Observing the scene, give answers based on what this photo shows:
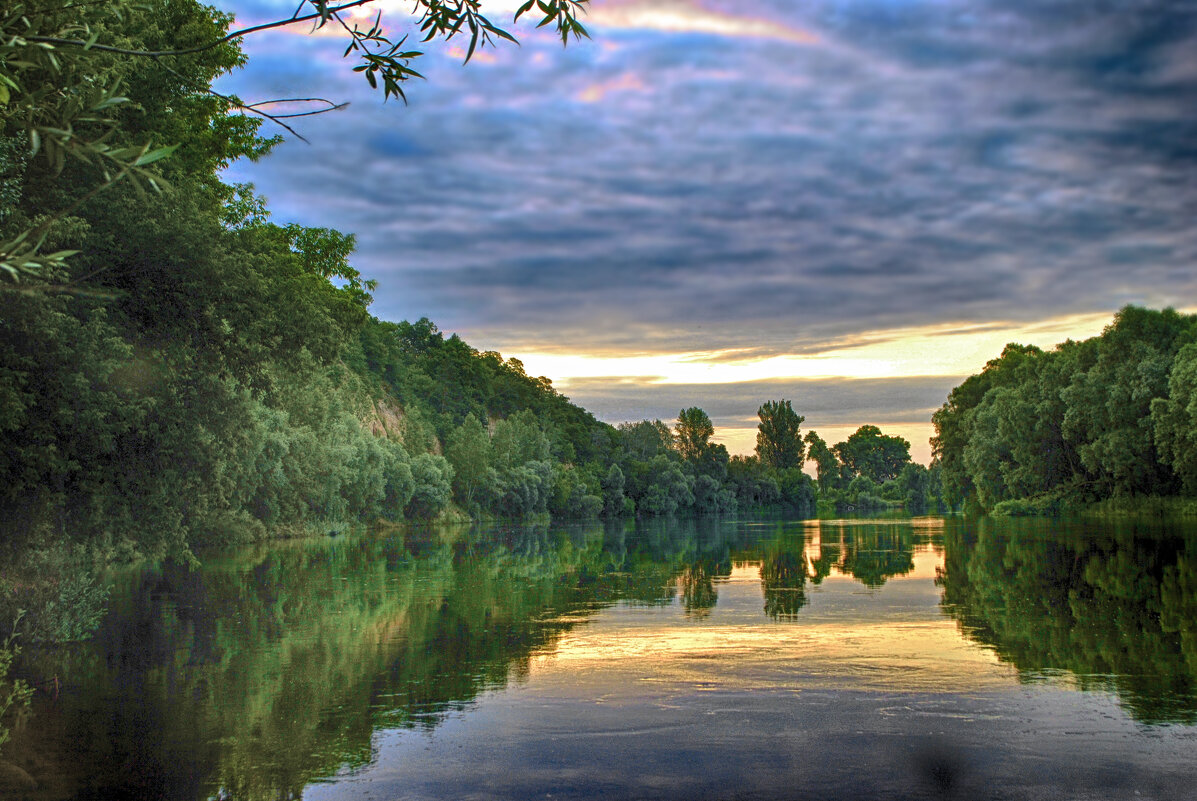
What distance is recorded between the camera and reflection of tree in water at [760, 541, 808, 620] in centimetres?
2076

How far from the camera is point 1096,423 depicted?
241ft

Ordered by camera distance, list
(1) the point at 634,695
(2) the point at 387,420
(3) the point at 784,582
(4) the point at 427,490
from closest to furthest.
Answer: (1) the point at 634,695 < (3) the point at 784,582 < (4) the point at 427,490 < (2) the point at 387,420

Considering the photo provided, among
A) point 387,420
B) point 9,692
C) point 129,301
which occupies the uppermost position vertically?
point 387,420

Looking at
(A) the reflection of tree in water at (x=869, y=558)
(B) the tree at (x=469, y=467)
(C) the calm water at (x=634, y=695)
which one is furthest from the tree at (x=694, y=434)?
(C) the calm water at (x=634, y=695)

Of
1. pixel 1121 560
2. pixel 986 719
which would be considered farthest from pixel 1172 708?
pixel 1121 560

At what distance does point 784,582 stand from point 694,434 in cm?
14106

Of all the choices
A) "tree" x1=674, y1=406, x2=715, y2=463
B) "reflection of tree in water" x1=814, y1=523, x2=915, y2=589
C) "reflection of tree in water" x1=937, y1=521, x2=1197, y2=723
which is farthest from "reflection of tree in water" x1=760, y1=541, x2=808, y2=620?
"tree" x1=674, y1=406, x2=715, y2=463

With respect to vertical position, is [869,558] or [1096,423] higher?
[1096,423]

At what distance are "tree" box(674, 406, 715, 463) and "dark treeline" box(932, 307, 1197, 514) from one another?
66592 millimetres

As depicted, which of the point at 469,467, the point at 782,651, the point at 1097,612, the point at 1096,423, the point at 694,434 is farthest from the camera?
the point at 694,434

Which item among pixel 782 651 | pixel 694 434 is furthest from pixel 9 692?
pixel 694 434

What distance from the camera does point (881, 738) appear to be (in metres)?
9.90

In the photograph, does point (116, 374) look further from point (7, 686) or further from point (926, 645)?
point (926, 645)

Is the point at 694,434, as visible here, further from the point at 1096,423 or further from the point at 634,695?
the point at 634,695
